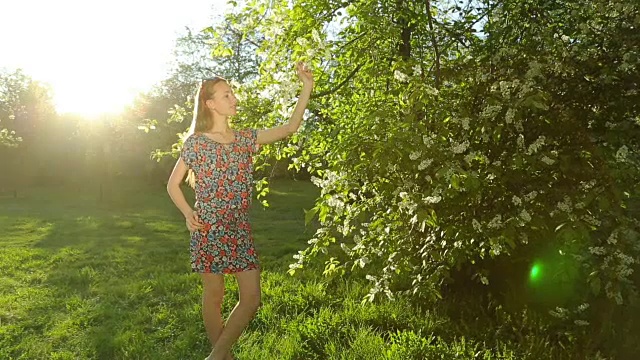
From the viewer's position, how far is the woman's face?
364 cm

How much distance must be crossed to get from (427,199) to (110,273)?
5.96 metres

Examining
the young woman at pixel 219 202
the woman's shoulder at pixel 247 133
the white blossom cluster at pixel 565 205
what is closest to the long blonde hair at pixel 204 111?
the young woman at pixel 219 202

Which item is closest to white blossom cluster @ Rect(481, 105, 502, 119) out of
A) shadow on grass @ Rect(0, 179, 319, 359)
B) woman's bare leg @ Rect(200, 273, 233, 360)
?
woman's bare leg @ Rect(200, 273, 233, 360)

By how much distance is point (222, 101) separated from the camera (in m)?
3.64

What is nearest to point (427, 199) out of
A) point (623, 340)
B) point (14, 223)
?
point (623, 340)

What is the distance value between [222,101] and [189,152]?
0.38 metres

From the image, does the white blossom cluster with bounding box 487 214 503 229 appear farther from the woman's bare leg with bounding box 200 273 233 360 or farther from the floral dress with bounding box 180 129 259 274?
the woman's bare leg with bounding box 200 273 233 360

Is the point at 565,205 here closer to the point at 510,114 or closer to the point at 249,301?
the point at 510,114

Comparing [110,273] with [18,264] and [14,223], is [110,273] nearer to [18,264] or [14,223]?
[18,264]

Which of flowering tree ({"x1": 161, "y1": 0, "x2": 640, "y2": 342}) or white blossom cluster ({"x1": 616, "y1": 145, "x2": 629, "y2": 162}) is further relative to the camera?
flowering tree ({"x1": 161, "y1": 0, "x2": 640, "y2": 342})

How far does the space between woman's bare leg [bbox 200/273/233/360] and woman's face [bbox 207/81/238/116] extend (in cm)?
101

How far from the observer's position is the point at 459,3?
19.3 ft

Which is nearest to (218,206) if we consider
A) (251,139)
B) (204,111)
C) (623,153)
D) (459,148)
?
(251,139)

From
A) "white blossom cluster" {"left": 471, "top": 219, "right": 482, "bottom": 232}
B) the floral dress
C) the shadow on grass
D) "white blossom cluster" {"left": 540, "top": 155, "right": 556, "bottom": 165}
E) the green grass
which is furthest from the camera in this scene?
the shadow on grass
